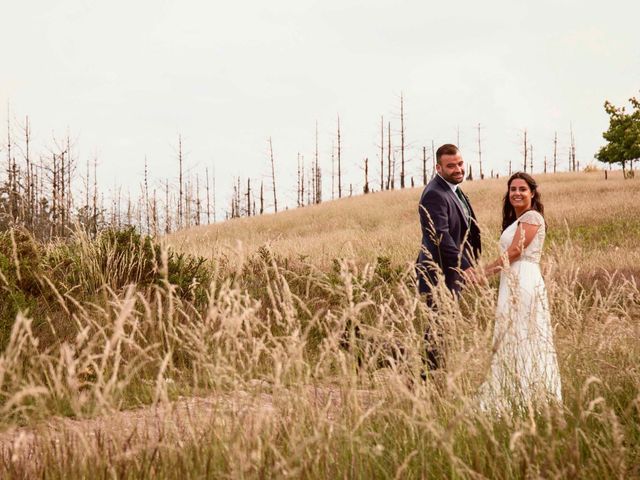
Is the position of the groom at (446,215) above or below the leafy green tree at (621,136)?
below

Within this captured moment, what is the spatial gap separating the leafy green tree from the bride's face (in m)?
34.4

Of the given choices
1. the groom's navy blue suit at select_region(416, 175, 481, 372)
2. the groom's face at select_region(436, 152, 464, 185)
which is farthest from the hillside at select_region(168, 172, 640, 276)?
the groom's face at select_region(436, 152, 464, 185)

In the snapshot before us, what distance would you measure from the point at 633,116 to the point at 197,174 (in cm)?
5109

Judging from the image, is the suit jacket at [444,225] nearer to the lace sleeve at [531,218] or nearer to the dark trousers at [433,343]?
the lace sleeve at [531,218]

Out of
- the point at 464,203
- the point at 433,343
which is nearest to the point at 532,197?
the point at 464,203

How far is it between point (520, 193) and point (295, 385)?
3591 mm

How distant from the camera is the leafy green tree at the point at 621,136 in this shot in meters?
36.1

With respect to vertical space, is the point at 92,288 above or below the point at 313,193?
below

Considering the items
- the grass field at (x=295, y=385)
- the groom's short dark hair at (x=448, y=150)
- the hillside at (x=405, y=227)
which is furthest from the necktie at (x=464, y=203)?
the grass field at (x=295, y=385)

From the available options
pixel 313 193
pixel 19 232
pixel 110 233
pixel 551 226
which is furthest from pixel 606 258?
pixel 313 193

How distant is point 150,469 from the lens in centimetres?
210

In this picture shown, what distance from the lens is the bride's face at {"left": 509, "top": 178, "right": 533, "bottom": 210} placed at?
5.45 meters

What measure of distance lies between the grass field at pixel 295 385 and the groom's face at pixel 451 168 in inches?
30.6

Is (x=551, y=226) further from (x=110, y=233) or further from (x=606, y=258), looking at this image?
(x=110, y=233)
